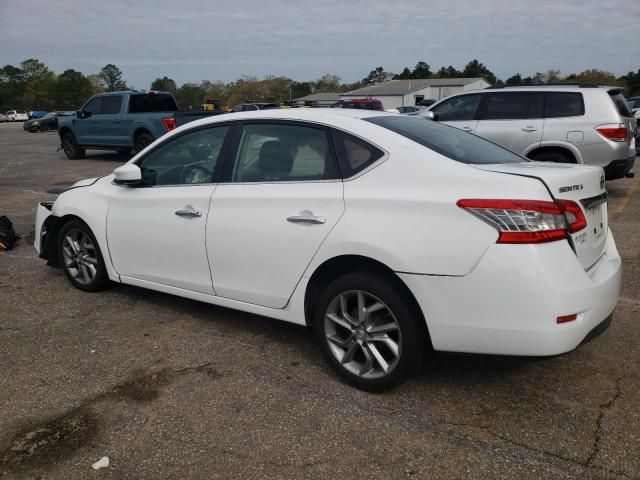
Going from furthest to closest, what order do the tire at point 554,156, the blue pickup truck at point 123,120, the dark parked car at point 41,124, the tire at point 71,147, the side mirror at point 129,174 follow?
1. the dark parked car at point 41,124
2. the tire at point 71,147
3. the blue pickup truck at point 123,120
4. the tire at point 554,156
5. the side mirror at point 129,174

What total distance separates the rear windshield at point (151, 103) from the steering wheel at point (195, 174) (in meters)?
11.8

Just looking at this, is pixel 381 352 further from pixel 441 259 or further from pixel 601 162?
pixel 601 162

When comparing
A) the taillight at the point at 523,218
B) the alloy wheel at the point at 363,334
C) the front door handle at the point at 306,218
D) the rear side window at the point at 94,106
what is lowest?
the alloy wheel at the point at 363,334

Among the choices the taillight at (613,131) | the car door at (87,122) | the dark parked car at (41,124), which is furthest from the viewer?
the dark parked car at (41,124)

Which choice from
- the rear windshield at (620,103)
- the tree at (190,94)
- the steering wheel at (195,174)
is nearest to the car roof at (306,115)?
the steering wheel at (195,174)

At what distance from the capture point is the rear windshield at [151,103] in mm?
14906

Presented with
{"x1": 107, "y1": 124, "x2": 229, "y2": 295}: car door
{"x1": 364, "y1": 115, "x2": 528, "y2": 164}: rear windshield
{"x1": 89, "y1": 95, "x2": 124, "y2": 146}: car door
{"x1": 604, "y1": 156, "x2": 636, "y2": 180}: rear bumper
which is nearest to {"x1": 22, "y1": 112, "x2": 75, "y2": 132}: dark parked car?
{"x1": 89, "y1": 95, "x2": 124, "y2": 146}: car door

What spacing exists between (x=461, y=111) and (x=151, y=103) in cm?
915

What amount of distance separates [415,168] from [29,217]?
7.40 m

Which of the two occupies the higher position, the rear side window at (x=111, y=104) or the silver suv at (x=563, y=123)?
the rear side window at (x=111, y=104)


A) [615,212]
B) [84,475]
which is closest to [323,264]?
[84,475]

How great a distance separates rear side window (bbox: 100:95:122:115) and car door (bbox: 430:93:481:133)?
9.27 m

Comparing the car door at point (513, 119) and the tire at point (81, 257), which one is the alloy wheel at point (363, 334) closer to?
the tire at point (81, 257)

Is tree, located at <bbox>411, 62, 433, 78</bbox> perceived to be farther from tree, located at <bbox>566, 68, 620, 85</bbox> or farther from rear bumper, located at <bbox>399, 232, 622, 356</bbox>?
rear bumper, located at <bbox>399, 232, 622, 356</bbox>
